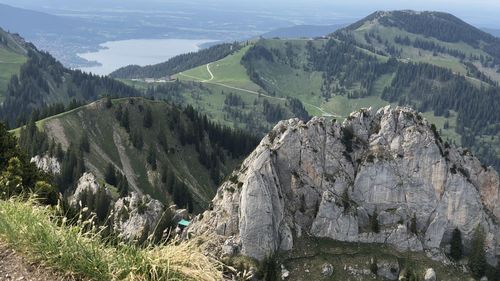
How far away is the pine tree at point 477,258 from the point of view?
3920 inches

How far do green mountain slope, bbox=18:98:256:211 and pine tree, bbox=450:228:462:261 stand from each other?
7292 cm

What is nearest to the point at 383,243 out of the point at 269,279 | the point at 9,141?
the point at 269,279

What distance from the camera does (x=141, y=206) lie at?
109 meters

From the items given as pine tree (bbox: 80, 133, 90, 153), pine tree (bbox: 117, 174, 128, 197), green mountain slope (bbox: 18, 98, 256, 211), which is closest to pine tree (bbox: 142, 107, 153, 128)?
green mountain slope (bbox: 18, 98, 256, 211)

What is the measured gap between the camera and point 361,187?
110750 millimetres

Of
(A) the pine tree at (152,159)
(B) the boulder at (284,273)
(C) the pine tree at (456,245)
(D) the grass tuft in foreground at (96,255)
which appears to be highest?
(D) the grass tuft in foreground at (96,255)

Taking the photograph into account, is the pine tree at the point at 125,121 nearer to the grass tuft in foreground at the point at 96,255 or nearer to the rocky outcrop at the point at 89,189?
the rocky outcrop at the point at 89,189

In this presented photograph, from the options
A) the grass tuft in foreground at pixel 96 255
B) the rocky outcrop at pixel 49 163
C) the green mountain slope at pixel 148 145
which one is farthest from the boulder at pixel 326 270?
the grass tuft in foreground at pixel 96 255

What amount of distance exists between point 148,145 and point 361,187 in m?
81.6

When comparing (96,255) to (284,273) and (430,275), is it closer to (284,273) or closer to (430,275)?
(284,273)

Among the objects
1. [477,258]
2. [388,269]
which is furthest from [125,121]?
[477,258]

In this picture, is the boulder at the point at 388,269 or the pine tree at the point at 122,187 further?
the pine tree at the point at 122,187

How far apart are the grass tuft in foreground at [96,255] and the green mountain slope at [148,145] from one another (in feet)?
430

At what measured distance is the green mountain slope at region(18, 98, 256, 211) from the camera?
150 m
